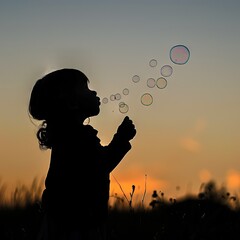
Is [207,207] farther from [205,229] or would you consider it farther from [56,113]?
[56,113]

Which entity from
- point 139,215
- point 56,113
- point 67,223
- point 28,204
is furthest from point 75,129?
point 28,204

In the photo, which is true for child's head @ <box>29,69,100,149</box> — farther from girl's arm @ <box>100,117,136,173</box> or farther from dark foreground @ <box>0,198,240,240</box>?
dark foreground @ <box>0,198,240,240</box>

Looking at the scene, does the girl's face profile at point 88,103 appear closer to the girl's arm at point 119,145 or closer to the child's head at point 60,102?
the child's head at point 60,102

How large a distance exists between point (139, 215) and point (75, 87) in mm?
1848

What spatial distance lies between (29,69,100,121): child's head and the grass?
1.86 meters

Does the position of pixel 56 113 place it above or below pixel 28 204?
above

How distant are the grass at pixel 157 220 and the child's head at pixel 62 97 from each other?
186cm

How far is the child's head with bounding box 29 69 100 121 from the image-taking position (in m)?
6.52

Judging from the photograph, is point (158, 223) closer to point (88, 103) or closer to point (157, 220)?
point (157, 220)

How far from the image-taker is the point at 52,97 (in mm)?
6680

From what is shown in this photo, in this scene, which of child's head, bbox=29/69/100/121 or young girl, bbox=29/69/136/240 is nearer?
young girl, bbox=29/69/136/240

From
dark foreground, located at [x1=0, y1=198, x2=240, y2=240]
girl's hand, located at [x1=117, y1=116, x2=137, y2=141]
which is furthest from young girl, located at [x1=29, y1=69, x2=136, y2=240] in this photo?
dark foreground, located at [x1=0, y1=198, x2=240, y2=240]

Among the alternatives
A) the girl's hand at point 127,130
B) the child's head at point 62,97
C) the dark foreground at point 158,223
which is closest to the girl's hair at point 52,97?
the child's head at point 62,97

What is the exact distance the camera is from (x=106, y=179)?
6258 mm
